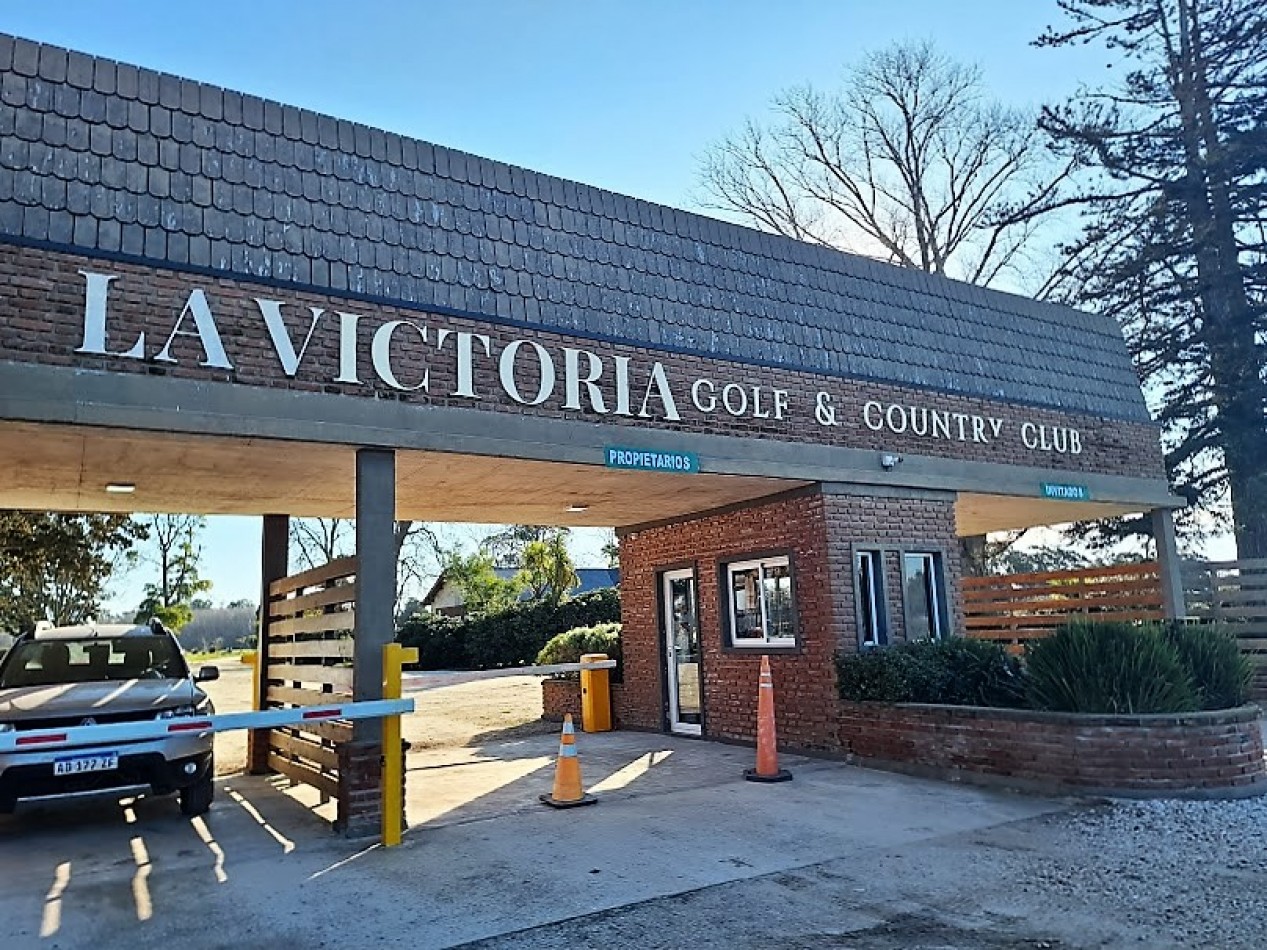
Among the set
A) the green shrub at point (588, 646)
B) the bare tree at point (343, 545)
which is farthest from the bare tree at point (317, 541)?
the green shrub at point (588, 646)

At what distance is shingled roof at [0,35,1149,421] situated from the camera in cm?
711

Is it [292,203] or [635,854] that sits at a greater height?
[292,203]

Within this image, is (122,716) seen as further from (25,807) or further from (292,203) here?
(292,203)

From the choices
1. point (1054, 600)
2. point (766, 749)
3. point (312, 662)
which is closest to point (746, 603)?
point (766, 749)

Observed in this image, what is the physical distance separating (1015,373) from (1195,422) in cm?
941

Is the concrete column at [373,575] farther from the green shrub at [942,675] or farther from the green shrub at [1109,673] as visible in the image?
the green shrub at [1109,673]

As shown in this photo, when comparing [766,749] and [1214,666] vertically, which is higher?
[1214,666]

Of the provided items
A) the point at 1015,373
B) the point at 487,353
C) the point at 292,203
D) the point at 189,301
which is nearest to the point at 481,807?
the point at 487,353

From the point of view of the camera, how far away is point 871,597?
11.2 metres

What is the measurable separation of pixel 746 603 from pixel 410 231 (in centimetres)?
628

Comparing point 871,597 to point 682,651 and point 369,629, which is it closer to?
point 682,651

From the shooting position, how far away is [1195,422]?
20172mm

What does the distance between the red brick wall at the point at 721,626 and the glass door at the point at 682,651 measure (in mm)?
162

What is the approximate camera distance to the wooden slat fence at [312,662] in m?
8.12
